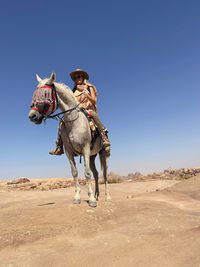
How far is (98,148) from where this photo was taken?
10102 millimetres

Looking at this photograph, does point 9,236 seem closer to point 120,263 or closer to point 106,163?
point 120,263

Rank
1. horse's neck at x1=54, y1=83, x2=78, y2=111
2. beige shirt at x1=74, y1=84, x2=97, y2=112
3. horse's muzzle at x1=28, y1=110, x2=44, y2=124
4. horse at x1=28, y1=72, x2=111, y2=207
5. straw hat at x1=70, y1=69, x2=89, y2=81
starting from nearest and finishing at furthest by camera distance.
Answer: horse's muzzle at x1=28, y1=110, x2=44, y2=124 < horse at x1=28, y1=72, x2=111, y2=207 < horse's neck at x1=54, y1=83, x2=78, y2=111 < beige shirt at x1=74, y1=84, x2=97, y2=112 < straw hat at x1=70, y1=69, x2=89, y2=81

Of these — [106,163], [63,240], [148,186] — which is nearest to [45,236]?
[63,240]

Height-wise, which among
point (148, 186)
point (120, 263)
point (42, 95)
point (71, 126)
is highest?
point (42, 95)

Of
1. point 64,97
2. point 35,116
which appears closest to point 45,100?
point 35,116

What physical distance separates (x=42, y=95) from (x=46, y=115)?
0.55 metres

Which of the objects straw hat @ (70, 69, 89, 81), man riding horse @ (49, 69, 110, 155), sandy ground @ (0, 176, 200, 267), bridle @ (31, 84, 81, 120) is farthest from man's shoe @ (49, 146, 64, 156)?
straw hat @ (70, 69, 89, 81)

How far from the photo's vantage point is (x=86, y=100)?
9828 millimetres

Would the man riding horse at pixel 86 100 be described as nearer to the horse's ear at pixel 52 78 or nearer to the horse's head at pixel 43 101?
the horse's head at pixel 43 101

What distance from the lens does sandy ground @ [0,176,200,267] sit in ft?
16.7

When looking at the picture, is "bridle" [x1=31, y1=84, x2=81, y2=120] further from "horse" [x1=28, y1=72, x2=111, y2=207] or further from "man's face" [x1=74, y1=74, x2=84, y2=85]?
"man's face" [x1=74, y1=74, x2=84, y2=85]

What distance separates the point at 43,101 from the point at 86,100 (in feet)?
6.24

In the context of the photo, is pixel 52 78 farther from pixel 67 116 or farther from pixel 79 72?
pixel 79 72

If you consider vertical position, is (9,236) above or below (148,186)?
below
